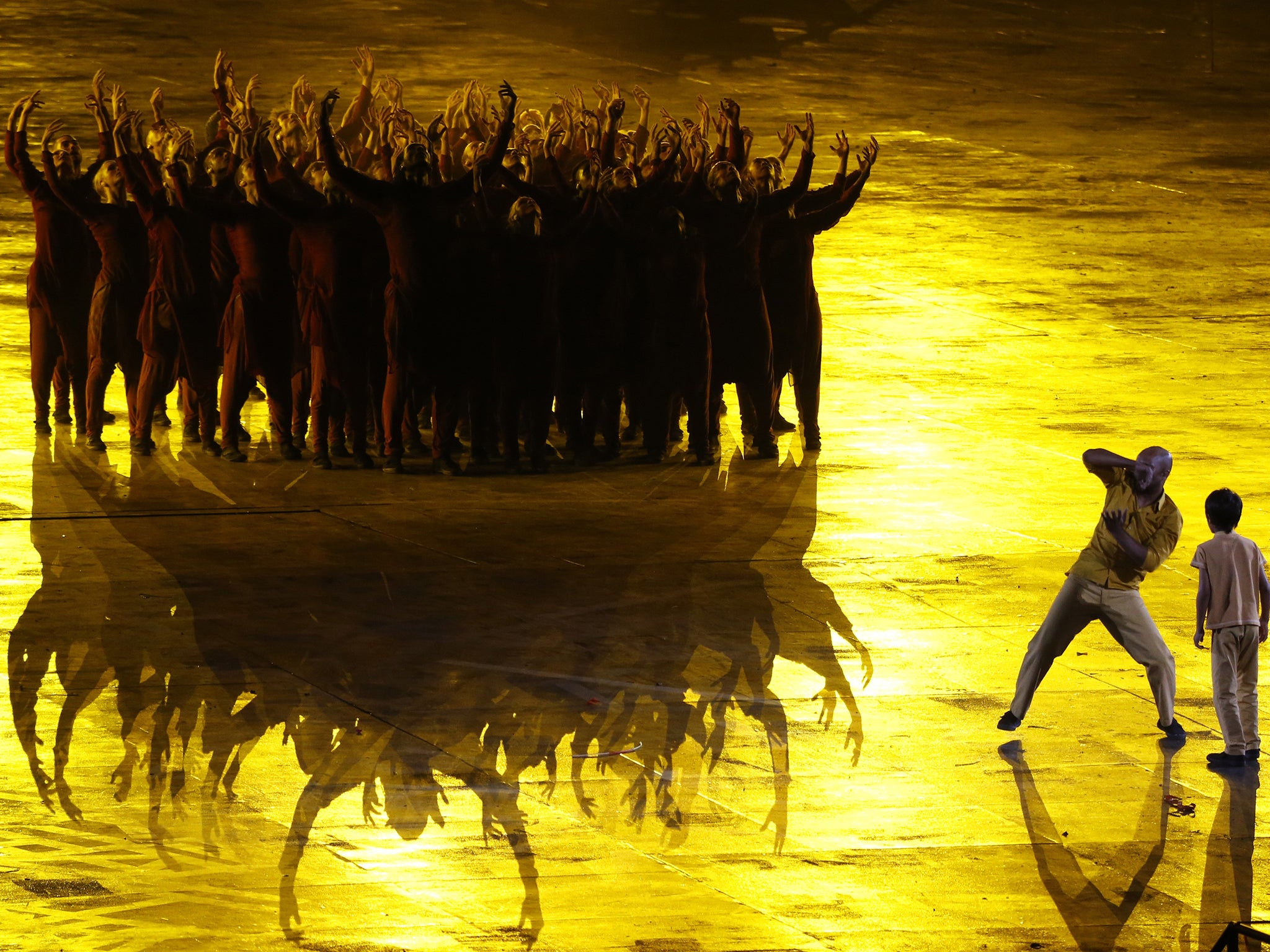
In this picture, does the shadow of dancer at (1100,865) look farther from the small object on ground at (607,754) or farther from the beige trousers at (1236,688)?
the small object on ground at (607,754)

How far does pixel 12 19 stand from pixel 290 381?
17730 millimetres

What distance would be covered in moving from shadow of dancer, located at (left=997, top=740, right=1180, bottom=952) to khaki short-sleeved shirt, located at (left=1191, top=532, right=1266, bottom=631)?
2.07ft

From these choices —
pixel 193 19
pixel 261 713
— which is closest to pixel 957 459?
pixel 261 713

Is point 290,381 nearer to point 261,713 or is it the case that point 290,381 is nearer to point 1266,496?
point 261,713

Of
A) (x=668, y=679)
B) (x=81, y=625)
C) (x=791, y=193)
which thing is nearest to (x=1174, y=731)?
(x=668, y=679)

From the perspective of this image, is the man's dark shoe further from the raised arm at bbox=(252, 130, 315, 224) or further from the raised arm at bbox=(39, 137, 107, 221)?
the raised arm at bbox=(39, 137, 107, 221)

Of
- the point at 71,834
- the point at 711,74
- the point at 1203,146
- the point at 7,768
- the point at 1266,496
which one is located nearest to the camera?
the point at 71,834

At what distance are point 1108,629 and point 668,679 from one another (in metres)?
1.90

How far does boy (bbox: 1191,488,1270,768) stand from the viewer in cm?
751

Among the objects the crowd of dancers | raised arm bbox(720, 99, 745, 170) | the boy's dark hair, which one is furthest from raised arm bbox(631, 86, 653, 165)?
the boy's dark hair

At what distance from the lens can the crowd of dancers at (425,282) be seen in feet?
39.3

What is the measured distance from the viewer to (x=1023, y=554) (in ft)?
35.0

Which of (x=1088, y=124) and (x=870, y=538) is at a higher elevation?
(x=1088, y=124)

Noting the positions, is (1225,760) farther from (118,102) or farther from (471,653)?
(118,102)
